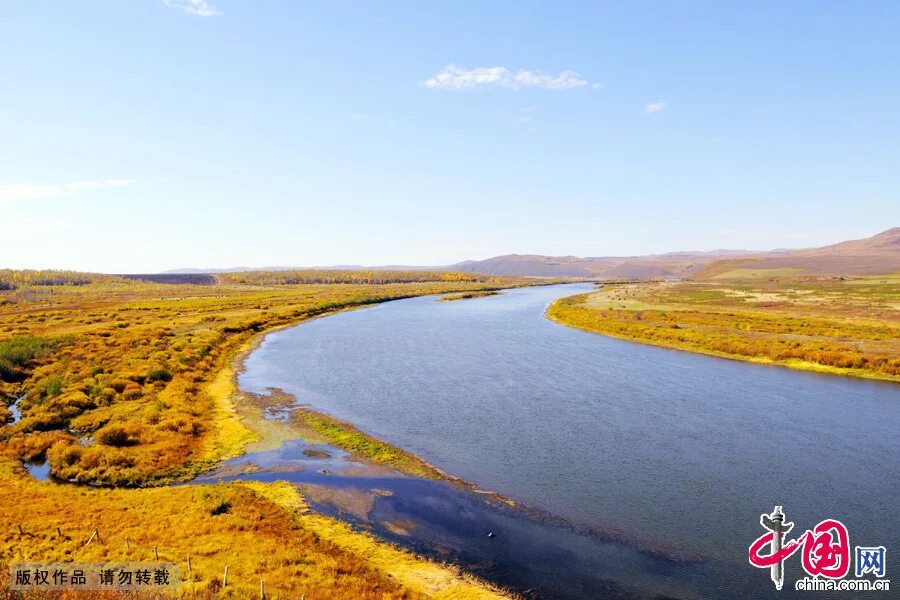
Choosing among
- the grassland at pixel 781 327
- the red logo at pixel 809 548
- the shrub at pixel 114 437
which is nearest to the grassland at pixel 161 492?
the shrub at pixel 114 437

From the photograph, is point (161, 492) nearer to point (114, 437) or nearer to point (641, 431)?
point (114, 437)

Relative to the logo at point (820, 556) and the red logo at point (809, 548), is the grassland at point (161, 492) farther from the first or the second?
the logo at point (820, 556)

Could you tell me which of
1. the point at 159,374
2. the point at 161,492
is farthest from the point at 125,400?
the point at 161,492

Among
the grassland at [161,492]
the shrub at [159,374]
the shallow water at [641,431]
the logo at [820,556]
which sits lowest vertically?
the logo at [820,556]

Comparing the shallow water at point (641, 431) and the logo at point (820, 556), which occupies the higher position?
the shallow water at point (641, 431)

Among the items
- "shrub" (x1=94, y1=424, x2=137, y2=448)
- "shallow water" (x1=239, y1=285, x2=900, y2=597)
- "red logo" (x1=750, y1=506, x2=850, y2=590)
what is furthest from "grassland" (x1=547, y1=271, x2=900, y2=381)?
"shrub" (x1=94, y1=424, x2=137, y2=448)

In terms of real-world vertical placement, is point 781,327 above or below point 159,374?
below
